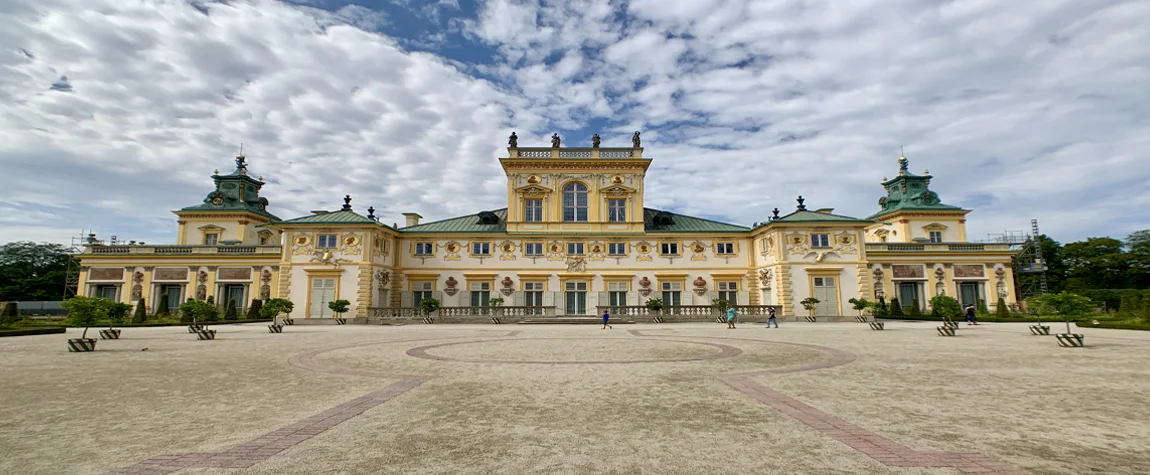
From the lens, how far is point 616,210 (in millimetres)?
42812

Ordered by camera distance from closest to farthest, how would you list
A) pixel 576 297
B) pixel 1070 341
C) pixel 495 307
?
pixel 1070 341 < pixel 495 307 < pixel 576 297

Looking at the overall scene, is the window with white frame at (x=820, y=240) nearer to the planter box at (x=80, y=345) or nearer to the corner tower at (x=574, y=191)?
the corner tower at (x=574, y=191)

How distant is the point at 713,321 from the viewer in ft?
119

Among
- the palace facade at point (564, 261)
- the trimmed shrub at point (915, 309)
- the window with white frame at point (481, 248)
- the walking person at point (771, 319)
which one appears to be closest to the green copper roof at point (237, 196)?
the palace facade at point (564, 261)

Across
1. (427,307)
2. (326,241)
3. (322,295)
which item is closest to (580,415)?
(427,307)

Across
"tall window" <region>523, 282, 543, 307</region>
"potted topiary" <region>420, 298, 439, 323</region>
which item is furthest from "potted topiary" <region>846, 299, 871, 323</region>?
"potted topiary" <region>420, 298, 439, 323</region>

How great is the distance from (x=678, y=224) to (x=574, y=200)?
8.90m

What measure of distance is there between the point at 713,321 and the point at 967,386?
88.1ft

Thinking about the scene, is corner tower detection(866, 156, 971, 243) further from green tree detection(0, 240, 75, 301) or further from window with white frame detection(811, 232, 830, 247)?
green tree detection(0, 240, 75, 301)

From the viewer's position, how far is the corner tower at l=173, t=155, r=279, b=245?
163 feet

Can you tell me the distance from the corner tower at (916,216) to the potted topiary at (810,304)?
1850cm

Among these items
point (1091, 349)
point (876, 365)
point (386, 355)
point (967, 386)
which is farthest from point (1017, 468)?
point (1091, 349)

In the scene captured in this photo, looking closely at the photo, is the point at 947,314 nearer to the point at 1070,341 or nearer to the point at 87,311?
the point at 1070,341

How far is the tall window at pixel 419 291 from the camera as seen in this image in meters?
40.7
